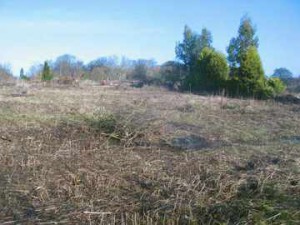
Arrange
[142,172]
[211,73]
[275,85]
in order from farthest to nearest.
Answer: [211,73]
[275,85]
[142,172]

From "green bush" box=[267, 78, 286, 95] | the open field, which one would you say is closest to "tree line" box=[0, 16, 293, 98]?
"green bush" box=[267, 78, 286, 95]

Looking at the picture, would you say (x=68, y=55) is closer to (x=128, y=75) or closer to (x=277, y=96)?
(x=128, y=75)

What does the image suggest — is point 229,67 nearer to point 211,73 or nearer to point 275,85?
point 211,73

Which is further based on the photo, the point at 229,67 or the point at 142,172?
the point at 229,67

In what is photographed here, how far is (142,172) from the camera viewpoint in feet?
18.9

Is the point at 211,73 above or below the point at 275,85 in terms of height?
above

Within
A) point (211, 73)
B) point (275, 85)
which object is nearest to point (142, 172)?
point (275, 85)

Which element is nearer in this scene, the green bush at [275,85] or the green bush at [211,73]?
the green bush at [275,85]

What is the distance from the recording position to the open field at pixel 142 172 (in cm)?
433

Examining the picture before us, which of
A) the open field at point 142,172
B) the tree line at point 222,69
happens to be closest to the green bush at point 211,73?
the tree line at point 222,69

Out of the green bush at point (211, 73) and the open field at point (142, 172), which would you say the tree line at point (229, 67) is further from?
the open field at point (142, 172)

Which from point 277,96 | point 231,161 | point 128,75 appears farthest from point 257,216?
point 128,75

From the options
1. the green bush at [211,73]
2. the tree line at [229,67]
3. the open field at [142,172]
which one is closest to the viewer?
the open field at [142,172]

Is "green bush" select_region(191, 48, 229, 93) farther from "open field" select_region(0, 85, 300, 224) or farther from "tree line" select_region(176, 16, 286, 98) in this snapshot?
"open field" select_region(0, 85, 300, 224)
